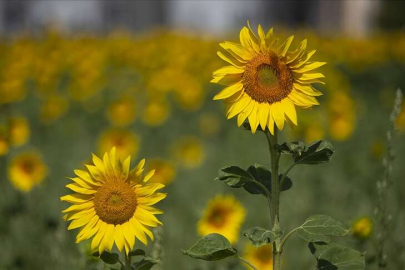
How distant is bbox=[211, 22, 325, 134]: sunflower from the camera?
5.33ft

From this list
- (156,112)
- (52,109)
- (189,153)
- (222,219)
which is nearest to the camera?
(222,219)

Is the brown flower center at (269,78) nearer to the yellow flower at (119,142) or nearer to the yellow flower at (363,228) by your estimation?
the yellow flower at (363,228)

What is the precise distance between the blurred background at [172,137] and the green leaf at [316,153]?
1.56 feet

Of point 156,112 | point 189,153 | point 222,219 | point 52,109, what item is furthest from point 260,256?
point 156,112

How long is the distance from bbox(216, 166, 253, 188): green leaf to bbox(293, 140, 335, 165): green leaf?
14cm

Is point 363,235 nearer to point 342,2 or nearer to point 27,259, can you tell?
point 27,259

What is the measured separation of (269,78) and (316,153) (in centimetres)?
22

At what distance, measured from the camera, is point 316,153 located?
64.3 inches

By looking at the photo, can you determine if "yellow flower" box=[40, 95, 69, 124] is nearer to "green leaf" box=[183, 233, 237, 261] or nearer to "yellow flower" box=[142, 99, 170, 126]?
"yellow flower" box=[142, 99, 170, 126]

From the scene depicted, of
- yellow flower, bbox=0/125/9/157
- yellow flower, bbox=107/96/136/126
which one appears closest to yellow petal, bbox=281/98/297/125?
yellow flower, bbox=0/125/9/157

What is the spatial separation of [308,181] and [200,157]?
87cm

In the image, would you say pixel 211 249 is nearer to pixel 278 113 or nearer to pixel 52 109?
pixel 278 113

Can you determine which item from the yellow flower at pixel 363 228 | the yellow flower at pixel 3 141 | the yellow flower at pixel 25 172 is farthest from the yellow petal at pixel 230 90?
the yellow flower at pixel 25 172

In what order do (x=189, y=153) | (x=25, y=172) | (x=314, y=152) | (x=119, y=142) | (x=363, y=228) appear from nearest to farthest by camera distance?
(x=314, y=152)
(x=363, y=228)
(x=25, y=172)
(x=119, y=142)
(x=189, y=153)
